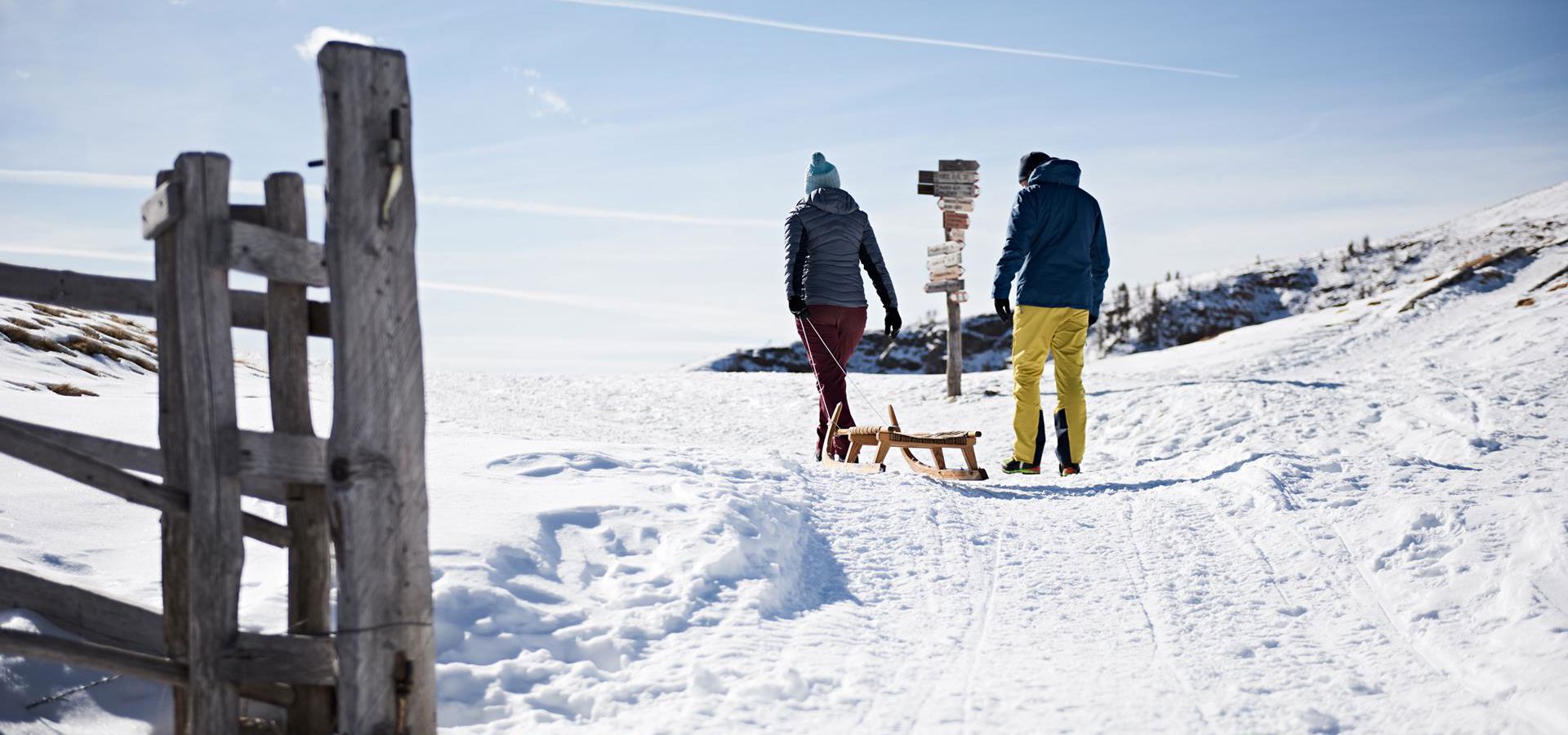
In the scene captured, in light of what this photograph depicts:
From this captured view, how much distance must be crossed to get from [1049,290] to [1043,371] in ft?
2.22

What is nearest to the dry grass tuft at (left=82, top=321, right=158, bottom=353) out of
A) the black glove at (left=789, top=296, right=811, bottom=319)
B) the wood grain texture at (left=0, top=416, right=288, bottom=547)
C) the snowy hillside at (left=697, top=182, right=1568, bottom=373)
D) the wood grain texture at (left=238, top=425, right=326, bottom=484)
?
the black glove at (left=789, top=296, right=811, bottom=319)

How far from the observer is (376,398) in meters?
3.04

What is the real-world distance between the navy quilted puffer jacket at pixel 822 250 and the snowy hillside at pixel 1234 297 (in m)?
18.4

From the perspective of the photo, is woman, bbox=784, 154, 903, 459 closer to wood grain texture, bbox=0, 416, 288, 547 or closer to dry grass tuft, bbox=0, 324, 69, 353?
wood grain texture, bbox=0, 416, 288, 547

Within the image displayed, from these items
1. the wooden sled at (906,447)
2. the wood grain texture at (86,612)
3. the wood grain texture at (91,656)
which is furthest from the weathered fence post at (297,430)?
the wooden sled at (906,447)

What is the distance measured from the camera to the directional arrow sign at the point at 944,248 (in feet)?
47.0

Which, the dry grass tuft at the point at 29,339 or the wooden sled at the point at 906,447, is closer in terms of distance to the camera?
the wooden sled at the point at 906,447

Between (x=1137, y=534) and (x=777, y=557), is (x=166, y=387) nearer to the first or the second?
(x=777, y=557)

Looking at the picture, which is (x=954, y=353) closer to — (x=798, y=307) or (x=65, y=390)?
(x=798, y=307)

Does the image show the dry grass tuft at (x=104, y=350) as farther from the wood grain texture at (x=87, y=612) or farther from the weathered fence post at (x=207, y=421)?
the weathered fence post at (x=207, y=421)

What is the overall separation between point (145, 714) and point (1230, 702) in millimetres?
3911

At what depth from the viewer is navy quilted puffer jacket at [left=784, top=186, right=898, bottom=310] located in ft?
28.9

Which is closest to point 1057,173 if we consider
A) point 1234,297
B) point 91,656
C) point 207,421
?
point 207,421

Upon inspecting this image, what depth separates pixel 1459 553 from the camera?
4934mm
